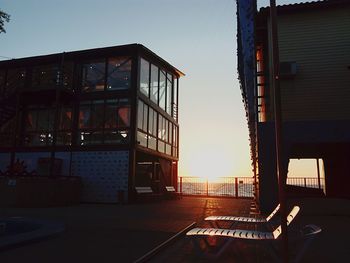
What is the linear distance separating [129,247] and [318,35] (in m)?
10.8

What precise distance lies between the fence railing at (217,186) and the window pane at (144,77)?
8.23m

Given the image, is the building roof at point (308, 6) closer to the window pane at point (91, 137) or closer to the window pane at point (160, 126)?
the window pane at point (91, 137)

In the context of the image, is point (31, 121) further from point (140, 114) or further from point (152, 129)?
point (152, 129)

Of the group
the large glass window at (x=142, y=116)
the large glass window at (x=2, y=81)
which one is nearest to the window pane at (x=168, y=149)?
the large glass window at (x=142, y=116)

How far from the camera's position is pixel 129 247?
5801mm

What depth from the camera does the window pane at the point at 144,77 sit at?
64.2ft

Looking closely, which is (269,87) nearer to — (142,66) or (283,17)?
(283,17)

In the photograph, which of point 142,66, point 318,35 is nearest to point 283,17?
point 318,35

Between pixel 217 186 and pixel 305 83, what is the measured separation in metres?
13.1

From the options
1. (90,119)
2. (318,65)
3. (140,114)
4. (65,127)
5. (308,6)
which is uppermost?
(308,6)

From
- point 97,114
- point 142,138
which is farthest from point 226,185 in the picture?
point 97,114

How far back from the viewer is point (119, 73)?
Result: 19.2m

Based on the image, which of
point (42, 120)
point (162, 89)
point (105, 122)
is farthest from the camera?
point (162, 89)

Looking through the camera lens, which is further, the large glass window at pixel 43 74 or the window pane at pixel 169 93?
the window pane at pixel 169 93
